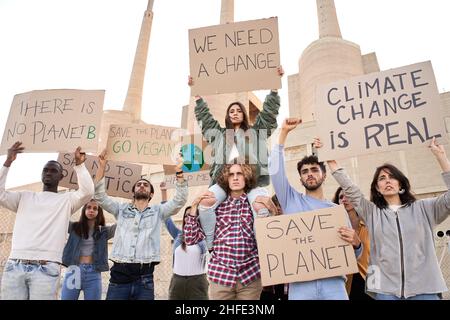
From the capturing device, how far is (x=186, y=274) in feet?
15.0

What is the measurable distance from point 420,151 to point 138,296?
51.7 ft

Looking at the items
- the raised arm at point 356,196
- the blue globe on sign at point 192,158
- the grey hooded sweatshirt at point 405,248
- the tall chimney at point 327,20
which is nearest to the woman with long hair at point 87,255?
the blue globe on sign at point 192,158

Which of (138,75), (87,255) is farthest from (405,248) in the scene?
(138,75)

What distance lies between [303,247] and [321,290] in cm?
35

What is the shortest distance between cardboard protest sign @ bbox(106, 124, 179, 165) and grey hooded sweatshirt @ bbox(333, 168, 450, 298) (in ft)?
9.89

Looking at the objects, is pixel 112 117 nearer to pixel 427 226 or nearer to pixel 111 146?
pixel 111 146

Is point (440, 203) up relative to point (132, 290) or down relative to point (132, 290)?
up

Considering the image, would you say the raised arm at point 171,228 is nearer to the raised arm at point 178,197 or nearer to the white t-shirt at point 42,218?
the raised arm at point 178,197

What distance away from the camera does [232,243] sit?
3004 mm

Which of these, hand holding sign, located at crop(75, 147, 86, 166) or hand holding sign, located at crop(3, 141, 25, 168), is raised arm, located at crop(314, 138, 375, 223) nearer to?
hand holding sign, located at crop(75, 147, 86, 166)

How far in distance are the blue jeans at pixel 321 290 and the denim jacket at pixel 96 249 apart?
250cm

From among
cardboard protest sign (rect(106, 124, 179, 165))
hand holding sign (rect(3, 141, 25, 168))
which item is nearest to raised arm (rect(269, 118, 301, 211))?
cardboard protest sign (rect(106, 124, 179, 165))

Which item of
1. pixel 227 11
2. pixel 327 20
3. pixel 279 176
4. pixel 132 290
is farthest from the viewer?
pixel 227 11

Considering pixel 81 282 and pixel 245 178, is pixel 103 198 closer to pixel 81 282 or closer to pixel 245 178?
pixel 81 282
